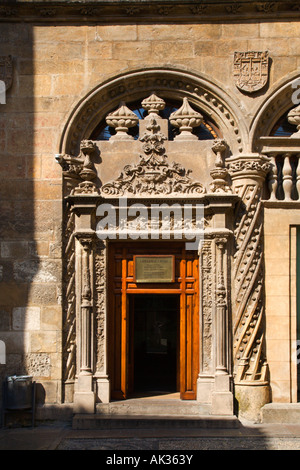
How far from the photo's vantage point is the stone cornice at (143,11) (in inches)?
347

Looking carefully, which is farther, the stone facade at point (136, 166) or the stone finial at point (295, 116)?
the stone finial at point (295, 116)

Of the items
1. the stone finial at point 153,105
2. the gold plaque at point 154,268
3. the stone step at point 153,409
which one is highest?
the stone finial at point 153,105

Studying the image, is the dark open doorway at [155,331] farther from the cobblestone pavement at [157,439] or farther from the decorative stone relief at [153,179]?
the cobblestone pavement at [157,439]

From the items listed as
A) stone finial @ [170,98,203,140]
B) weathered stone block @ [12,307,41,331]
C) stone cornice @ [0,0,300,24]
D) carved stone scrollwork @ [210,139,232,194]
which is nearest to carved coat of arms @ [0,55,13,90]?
stone cornice @ [0,0,300,24]

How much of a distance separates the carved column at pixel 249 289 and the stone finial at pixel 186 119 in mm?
851

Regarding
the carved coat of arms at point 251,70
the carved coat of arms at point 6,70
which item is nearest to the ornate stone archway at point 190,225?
the carved coat of arms at point 251,70

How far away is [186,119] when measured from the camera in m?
9.02

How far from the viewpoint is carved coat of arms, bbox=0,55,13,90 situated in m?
8.89

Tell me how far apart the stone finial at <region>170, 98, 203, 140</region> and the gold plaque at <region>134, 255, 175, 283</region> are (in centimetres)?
200

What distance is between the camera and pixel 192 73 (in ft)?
29.2

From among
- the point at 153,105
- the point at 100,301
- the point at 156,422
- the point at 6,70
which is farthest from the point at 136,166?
the point at 156,422

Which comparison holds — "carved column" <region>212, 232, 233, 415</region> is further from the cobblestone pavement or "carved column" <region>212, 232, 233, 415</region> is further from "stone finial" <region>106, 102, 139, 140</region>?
"stone finial" <region>106, 102, 139, 140</region>

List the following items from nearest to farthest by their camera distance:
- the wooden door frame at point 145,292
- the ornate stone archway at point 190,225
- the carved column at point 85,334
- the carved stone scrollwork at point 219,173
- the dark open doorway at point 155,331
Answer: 1. the carved column at point 85,334
2. the ornate stone archway at point 190,225
3. the carved stone scrollwork at point 219,173
4. the wooden door frame at point 145,292
5. the dark open doorway at point 155,331
